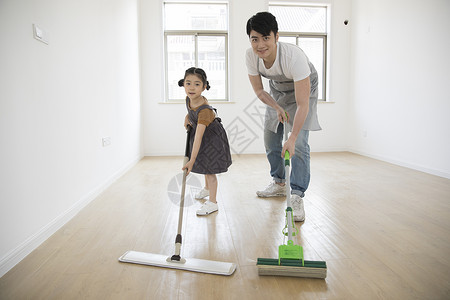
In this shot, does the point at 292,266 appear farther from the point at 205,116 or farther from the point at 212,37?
the point at 212,37

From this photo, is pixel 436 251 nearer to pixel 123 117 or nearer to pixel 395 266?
pixel 395 266

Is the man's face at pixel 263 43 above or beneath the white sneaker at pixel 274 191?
above

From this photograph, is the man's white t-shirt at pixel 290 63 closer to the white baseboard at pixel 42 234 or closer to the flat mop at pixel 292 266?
the flat mop at pixel 292 266

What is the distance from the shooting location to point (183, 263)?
1.27m

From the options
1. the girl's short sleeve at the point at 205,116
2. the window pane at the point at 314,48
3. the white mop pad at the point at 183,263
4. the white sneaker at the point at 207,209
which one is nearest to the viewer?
the white mop pad at the point at 183,263

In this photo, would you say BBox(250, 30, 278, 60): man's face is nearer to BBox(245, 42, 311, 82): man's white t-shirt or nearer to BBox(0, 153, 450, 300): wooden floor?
BBox(245, 42, 311, 82): man's white t-shirt

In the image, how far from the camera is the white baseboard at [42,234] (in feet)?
4.20

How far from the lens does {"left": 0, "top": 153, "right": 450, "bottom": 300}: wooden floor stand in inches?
44.0

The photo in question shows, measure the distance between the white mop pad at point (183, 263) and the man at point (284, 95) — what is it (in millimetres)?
568

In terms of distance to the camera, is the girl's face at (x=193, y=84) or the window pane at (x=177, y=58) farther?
the window pane at (x=177, y=58)

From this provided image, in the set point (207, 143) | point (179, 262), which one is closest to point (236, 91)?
point (207, 143)

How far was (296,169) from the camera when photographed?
1.94 meters

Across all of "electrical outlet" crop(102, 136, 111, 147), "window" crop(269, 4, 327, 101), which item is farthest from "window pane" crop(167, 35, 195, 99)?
"electrical outlet" crop(102, 136, 111, 147)

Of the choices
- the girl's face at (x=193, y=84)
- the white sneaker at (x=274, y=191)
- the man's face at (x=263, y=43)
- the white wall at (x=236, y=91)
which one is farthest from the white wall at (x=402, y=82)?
the girl's face at (x=193, y=84)
